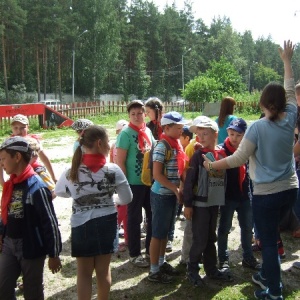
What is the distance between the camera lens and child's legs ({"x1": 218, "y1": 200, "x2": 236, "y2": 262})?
3.57m

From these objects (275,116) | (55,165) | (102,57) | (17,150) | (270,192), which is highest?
(102,57)

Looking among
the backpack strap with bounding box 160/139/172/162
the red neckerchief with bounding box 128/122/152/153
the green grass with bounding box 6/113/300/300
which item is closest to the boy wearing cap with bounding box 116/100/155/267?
the red neckerchief with bounding box 128/122/152/153

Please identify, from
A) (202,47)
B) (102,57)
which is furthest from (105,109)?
(202,47)

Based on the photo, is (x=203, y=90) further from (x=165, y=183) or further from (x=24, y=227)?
(x=24, y=227)

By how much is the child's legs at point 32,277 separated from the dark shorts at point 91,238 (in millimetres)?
254

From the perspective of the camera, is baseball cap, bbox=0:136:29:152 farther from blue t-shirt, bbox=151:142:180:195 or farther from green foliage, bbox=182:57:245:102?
green foliage, bbox=182:57:245:102

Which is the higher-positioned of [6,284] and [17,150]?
[17,150]

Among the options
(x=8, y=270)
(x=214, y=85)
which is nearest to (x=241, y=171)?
(x=8, y=270)

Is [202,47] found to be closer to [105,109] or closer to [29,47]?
[29,47]

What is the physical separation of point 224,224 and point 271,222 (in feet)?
2.74

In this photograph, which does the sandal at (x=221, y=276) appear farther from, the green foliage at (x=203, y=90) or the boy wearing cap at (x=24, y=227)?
the green foliage at (x=203, y=90)

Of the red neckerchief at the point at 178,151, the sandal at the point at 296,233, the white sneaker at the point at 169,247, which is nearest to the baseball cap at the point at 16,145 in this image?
the red neckerchief at the point at 178,151

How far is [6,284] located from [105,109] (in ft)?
90.1

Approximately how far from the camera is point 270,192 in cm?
278
